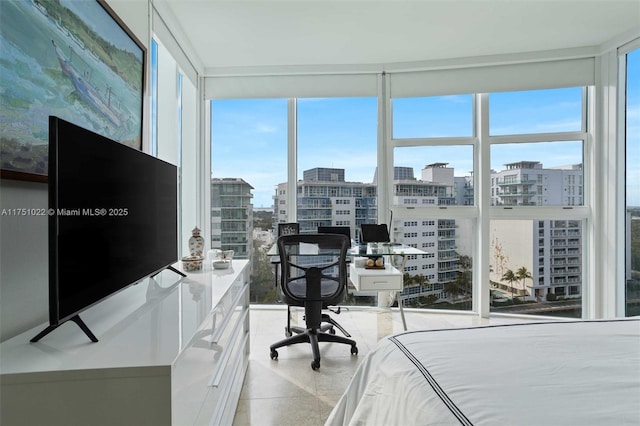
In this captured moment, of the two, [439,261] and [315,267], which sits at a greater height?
[315,267]

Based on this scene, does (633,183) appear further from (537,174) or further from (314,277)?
(314,277)

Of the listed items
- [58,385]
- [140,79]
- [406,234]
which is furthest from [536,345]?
[406,234]

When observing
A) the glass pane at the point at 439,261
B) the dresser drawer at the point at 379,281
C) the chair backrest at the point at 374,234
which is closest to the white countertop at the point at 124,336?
the dresser drawer at the point at 379,281

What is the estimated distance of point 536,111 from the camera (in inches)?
134

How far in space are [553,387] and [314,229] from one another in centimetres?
304

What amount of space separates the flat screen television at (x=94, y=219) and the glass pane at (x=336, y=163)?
2206 mm

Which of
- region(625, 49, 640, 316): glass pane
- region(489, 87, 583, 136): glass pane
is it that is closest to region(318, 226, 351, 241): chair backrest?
region(489, 87, 583, 136): glass pane

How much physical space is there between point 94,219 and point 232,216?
8.82 ft

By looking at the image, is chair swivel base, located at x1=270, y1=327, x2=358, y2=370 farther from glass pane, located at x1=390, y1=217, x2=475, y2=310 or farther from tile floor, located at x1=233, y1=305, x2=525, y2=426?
glass pane, located at x1=390, y1=217, x2=475, y2=310

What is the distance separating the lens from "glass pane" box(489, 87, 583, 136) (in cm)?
336

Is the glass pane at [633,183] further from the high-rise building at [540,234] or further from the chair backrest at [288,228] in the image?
the chair backrest at [288,228]

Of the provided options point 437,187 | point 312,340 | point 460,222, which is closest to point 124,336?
point 312,340

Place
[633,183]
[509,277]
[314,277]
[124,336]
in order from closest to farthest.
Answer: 1. [124,336]
2. [314,277]
3. [633,183]
4. [509,277]

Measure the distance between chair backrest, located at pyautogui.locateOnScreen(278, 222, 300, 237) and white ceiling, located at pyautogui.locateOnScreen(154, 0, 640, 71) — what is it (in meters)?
1.75
